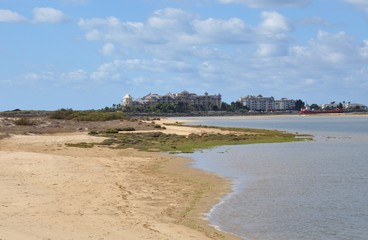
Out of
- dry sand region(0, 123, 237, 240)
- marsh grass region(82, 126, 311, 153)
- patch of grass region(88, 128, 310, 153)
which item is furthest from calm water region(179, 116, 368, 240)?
patch of grass region(88, 128, 310, 153)

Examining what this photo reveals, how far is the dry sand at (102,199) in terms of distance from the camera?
41.3ft

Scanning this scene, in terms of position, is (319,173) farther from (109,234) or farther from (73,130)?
(73,130)

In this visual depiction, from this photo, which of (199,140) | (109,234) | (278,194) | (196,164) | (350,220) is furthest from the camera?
(199,140)

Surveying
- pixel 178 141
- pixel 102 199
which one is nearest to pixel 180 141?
pixel 178 141

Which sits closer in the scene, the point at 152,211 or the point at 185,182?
the point at 152,211

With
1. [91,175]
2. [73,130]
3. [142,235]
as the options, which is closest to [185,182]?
[91,175]

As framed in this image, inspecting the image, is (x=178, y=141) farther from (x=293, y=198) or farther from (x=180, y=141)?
(x=293, y=198)

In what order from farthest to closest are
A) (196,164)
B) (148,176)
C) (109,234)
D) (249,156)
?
(249,156)
(196,164)
(148,176)
(109,234)

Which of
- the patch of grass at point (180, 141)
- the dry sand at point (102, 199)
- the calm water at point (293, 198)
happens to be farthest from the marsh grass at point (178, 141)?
the dry sand at point (102, 199)

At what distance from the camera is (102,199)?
682 inches

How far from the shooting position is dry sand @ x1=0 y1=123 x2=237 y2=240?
1259 cm

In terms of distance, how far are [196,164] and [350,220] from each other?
16.6m

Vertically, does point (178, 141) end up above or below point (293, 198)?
above

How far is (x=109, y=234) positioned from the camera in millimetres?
12141
